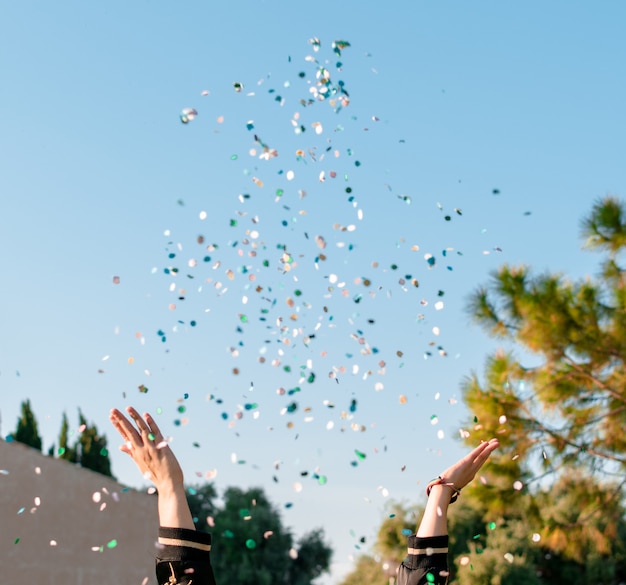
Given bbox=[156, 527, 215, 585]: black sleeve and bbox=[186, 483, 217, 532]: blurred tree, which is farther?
bbox=[186, 483, 217, 532]: blurred tree

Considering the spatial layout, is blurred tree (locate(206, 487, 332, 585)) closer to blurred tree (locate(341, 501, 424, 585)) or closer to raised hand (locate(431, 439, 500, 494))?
blurred tree (locate(341, 501, 424, 585))

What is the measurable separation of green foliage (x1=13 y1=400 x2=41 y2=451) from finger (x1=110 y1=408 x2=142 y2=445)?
57.7ft

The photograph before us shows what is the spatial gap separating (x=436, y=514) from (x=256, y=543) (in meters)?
20.1

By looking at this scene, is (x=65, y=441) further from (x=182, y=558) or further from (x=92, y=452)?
(x=182, y=558)

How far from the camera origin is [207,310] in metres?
4.00

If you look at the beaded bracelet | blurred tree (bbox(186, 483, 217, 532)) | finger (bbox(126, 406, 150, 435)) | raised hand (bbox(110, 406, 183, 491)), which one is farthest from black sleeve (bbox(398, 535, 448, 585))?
blurred tree (bbox(186, 483, 217, 532))

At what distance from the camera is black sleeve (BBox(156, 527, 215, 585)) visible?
171 centimetres

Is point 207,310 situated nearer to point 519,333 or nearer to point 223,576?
point 519,333

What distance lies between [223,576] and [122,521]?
28.8ft

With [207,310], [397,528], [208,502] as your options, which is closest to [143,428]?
[207,310]

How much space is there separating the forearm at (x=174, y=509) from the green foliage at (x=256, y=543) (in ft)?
63.0

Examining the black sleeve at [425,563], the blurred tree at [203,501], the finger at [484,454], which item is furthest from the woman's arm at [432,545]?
the blurred tree at [203,501]

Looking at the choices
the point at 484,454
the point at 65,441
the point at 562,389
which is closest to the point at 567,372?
the point at 562,389

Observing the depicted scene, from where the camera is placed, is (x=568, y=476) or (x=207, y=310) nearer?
(x=207, y=310)
